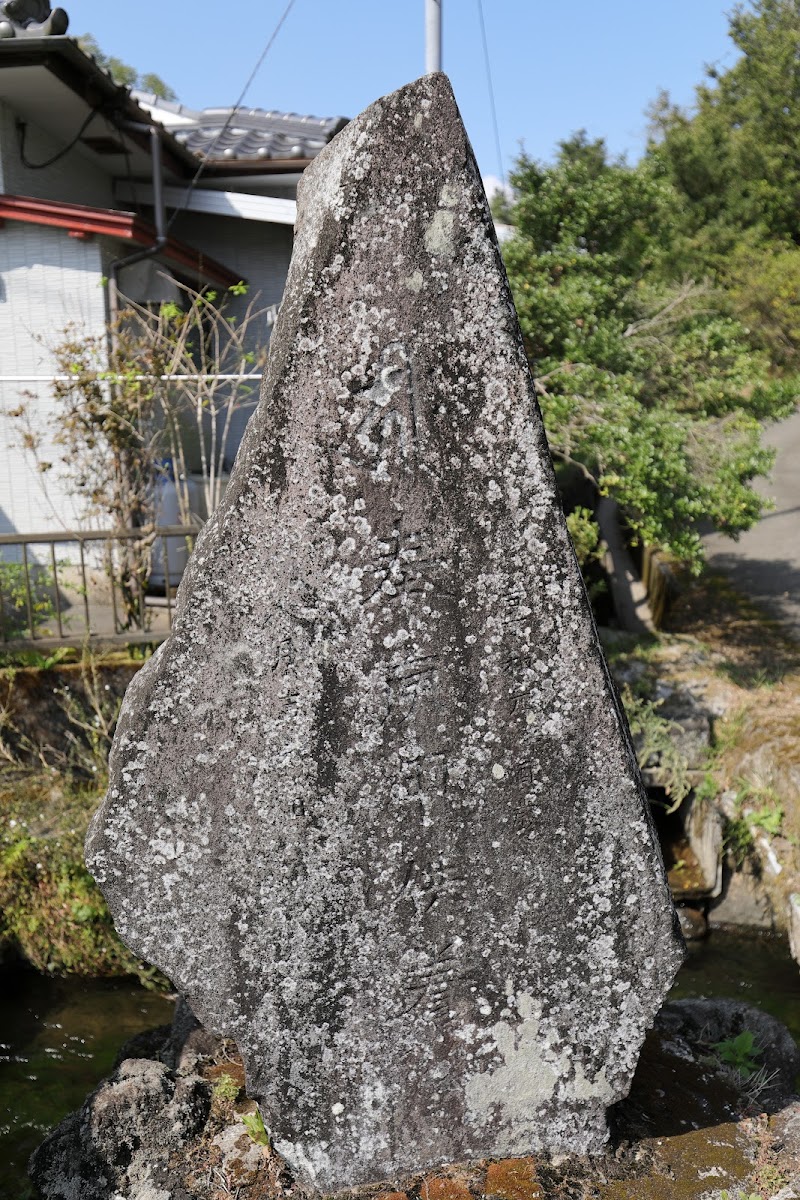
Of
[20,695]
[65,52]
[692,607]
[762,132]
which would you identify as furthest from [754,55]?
[20,695]

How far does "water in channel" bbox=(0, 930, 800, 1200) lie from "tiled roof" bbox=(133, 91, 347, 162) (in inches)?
319

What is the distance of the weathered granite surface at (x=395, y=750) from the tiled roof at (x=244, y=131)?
800 cm

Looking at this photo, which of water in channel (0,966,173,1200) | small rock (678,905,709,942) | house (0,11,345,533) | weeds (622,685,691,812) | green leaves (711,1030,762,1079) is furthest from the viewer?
house (0,11,345,533)

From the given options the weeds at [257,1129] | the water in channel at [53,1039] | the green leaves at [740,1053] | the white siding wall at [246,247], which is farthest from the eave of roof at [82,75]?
the green leaves at [740,1053]

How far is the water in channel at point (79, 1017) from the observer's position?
5.07 metres

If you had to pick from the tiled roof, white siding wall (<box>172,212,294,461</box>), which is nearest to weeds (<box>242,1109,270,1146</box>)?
the tiled roof

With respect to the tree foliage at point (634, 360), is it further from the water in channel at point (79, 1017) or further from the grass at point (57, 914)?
the grass at point (57, 914)

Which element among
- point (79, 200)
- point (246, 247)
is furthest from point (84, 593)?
point (246, 247)

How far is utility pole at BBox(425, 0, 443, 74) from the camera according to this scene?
5.72m

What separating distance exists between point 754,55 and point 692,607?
75.0ft

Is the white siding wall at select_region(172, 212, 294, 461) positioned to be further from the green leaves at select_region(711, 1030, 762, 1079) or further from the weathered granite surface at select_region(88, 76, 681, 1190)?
the green leaves at select_region(711, 1030, 762, 1079)

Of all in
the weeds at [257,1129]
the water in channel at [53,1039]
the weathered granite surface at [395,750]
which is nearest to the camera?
the weathered granite surface at [395,750]

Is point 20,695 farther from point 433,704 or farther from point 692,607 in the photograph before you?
point 692,607

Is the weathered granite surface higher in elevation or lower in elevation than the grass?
higher
